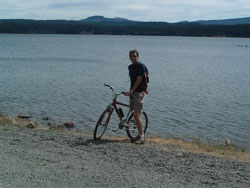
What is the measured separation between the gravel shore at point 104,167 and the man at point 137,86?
2.30 ft

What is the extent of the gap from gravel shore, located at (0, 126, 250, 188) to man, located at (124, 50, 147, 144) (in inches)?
27.5

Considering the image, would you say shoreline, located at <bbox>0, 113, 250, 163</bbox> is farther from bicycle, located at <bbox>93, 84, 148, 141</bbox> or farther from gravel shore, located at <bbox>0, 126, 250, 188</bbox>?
gravel shore, located at <bbox>0, 126, 250, 188</bbox>

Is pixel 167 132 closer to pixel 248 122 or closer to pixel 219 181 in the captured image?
pixel 248 122

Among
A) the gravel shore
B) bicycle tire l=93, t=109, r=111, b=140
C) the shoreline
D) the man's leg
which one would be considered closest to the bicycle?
bicycle tire l=93, t=109, r=111, b=140

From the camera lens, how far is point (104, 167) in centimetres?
632

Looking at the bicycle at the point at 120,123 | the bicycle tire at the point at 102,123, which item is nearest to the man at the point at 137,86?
the bicycle at the point at 120,123

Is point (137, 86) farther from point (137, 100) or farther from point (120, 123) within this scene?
point (120, 123)

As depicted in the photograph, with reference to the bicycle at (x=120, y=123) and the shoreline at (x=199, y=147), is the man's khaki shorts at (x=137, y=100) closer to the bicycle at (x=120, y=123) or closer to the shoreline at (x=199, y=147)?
the bicycle at (x=120, y=123)

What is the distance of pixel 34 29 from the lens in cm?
19700

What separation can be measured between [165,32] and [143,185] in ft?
638

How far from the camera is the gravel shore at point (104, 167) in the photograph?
555 cm

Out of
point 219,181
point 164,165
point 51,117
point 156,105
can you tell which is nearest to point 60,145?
point 164,165

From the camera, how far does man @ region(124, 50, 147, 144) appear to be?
827 cm

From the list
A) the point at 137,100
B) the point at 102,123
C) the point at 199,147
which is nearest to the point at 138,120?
the point at 137,100
